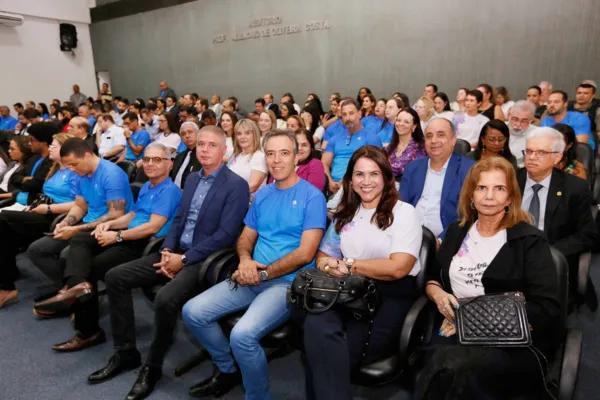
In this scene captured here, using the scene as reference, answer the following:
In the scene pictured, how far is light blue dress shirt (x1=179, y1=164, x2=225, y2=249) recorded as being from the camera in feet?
8.71

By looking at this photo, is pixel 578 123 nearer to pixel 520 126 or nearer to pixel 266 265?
pixel 520 126

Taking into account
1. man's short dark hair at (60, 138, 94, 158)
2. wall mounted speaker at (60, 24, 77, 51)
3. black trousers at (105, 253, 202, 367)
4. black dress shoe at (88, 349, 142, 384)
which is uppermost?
wall mounted speaker at (60, 24, 77, 51)

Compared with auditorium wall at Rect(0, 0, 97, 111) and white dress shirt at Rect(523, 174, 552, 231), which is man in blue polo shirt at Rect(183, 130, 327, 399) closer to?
white dress shirt at Rect(523, 174, 552, 231)

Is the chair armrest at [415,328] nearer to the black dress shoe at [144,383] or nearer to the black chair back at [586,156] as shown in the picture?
the black dress shoe at [144,383]

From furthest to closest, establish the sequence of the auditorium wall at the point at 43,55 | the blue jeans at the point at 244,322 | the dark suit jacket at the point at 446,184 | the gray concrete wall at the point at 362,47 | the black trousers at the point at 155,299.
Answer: the auditorium wall at the point at 43,55 < the gray concrete wall at the point at 362,47 < the dark suit jacket at the point at 446,184 < the black trousers at the point at 155,299 < the blue jeans at the point at 244,322

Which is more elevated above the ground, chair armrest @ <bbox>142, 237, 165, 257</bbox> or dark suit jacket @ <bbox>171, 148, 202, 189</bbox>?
dark suit jacket @ <bbox>171, 148, 202, 189</bbox>

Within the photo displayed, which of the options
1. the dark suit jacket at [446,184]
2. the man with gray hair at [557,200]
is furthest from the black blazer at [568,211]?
the dark suit jacket at [446,184]

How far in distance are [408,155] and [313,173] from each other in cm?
82

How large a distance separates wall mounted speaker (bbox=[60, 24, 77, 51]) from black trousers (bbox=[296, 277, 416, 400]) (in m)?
14.4

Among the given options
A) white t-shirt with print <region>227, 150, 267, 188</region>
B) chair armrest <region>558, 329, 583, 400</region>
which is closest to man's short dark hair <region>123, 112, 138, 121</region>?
white t-shirt with print <region>227, 150, 267, 188</region>

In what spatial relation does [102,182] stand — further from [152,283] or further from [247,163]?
[247,163]

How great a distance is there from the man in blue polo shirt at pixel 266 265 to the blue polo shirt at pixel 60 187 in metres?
2.06

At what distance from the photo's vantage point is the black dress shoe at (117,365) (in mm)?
2393

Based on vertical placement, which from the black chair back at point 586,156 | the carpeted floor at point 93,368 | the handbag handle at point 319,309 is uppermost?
the black chair back at point 586,156
